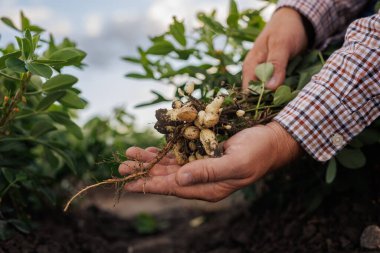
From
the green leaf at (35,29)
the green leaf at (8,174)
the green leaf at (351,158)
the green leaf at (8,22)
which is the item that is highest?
the green leaf at (8,22)

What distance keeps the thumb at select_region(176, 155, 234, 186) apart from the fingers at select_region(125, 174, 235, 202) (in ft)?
0.25

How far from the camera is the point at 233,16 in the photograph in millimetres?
1856

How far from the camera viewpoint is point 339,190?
80.3 inches

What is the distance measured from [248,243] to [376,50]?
1.13 m

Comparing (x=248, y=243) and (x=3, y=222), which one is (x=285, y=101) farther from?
(x=3, y=222)

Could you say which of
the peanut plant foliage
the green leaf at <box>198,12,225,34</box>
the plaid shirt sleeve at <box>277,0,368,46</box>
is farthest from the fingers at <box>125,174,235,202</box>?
the plaid shirt sleeve at <box>277,0,368,46</box>

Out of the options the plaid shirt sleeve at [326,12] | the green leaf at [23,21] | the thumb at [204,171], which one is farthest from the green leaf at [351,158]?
the green leaf at [23,21]

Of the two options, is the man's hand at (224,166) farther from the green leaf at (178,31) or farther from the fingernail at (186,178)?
the green leaf at (178,31)

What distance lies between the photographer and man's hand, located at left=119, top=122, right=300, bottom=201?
1.26 meters

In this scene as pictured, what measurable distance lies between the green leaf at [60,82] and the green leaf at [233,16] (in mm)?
664

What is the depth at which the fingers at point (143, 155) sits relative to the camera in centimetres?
143

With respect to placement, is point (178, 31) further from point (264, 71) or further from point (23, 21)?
point (23, 21)

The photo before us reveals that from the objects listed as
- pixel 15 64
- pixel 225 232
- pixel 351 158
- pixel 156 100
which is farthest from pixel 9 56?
pixel 225 232

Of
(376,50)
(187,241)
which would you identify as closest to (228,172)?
(376,50)
